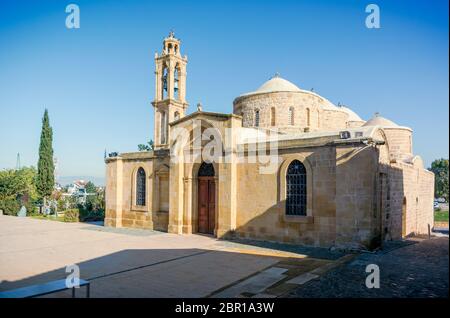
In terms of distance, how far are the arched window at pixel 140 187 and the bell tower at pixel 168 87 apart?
1.95 meters

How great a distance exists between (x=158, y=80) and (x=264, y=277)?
1419 cm

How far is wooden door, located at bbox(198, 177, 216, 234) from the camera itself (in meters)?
16.2

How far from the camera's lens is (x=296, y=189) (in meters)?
13.4

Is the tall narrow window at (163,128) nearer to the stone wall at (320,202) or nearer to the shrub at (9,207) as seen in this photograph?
the stone wall at (320,202)

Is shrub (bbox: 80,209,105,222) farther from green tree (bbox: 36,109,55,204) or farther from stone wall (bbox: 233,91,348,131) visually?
stone wall (bbox: 233,91,348,131)

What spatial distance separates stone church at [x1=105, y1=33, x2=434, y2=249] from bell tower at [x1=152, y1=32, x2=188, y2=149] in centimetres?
6

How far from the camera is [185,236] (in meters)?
15.7

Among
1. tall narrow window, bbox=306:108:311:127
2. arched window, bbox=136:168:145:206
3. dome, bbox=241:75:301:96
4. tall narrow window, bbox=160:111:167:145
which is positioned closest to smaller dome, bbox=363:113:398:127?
tall narrow window, bbox=306:108:311:127

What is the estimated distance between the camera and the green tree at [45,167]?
30812mm

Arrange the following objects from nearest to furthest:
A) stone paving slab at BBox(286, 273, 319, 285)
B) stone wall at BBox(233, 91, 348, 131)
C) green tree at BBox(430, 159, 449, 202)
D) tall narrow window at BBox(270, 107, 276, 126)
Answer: stone paving slab at BBox(286, 273, 319, 285) → stone wall at BBox(233, 91, 348, 131) → tall narrow window at BBox(270, 107, 276, 126) → green tree at BBox(430, 159, 449, 202)

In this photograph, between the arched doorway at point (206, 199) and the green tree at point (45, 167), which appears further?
the green tree at point (45, 167)

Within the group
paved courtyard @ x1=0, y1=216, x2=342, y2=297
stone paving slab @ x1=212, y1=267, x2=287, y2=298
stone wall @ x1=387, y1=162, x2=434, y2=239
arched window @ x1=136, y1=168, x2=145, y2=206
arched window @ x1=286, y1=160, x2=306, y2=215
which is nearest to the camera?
stone paving slab @ x1=212, y1=267, x2=287, y2=298

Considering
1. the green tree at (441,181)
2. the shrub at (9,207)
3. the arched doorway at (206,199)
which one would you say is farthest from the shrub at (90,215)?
the green tree at (441,181)
